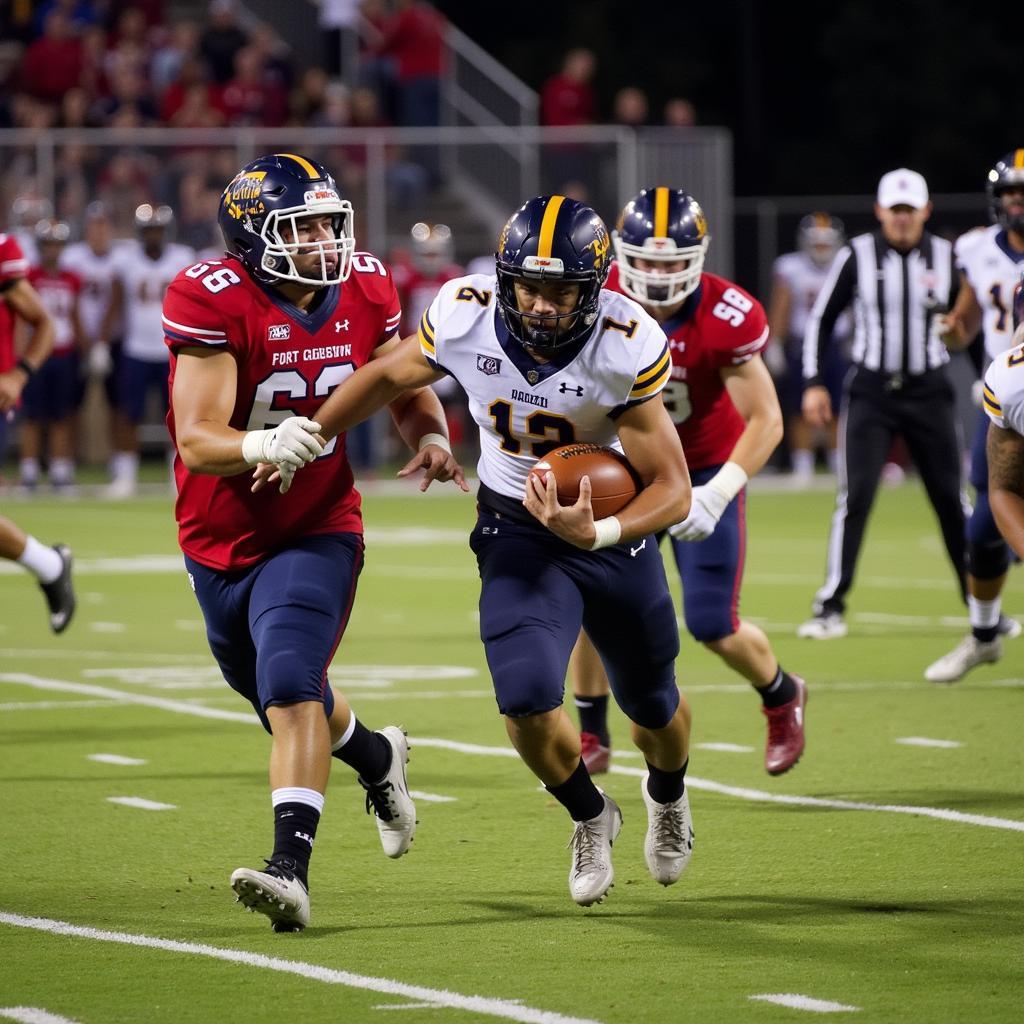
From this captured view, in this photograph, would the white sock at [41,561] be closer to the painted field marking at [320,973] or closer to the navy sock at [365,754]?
the navy sock at [365,754]

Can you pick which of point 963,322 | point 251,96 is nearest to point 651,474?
point 963,322

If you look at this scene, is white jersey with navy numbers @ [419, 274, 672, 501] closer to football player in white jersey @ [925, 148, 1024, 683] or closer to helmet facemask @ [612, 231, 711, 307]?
helmet facemask @ [612, 231, 711, 307]

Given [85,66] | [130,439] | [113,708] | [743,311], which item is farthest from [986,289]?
[85,66]

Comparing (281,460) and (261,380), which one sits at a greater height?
(261,380)

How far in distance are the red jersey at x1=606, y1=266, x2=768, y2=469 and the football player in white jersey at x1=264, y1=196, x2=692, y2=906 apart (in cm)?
149

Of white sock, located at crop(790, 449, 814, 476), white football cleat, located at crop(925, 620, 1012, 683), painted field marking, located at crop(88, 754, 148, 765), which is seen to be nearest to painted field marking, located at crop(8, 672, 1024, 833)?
painted field marking, located at crop(88, 754, 148, 765)

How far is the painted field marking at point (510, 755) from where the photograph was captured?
620 cm

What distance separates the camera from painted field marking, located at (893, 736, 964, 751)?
7.36 meters

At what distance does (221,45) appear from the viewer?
20844mm

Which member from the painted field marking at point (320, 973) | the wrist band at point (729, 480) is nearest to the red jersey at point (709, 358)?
the wrist band at point (729, 480)

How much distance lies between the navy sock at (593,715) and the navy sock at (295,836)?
6.71 feet

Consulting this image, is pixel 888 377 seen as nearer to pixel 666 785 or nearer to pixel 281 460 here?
pixel 666 785

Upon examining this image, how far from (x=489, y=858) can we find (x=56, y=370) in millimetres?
12920

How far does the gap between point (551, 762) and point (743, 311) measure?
83.6 inches
